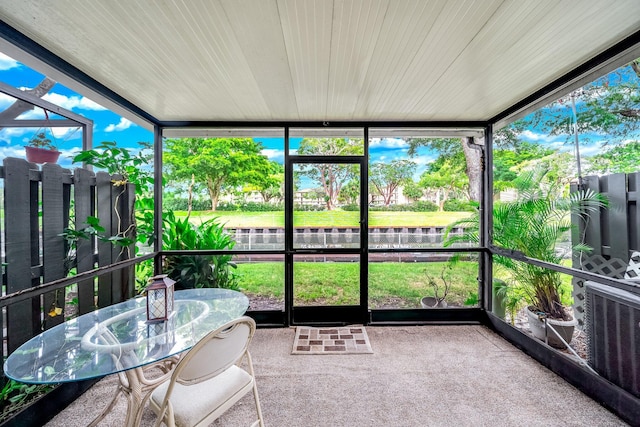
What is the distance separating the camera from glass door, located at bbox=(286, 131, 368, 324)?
10.5 ft

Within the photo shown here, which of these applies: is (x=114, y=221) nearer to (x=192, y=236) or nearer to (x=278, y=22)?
(x=192, y=236)

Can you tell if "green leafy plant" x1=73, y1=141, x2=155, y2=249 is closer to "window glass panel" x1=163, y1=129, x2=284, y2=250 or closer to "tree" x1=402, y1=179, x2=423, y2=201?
"window glass panel" x1=163, y1=129, x2=284, y2=250

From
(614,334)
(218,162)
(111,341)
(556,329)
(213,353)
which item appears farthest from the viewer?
(218,162)

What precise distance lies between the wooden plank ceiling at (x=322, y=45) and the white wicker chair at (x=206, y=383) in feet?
5.69

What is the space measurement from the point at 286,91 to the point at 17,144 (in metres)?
2.28

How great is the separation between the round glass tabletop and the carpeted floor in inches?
28.3

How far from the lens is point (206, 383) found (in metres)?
1.46

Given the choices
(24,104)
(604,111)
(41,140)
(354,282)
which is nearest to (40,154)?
(41,140)

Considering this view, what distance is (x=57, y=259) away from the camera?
193 centimetres

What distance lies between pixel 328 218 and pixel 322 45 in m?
1.95

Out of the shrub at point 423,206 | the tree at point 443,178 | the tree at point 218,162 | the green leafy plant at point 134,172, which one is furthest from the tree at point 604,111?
the green leafy plant at point 134,172

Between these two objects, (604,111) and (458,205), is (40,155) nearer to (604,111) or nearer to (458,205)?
(458,205)

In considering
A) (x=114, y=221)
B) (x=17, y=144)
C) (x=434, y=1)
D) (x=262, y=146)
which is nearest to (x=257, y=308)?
(x=114, y=221)

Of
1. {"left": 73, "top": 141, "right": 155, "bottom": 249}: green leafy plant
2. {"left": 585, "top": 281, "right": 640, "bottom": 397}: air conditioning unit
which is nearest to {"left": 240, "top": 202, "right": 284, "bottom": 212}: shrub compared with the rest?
{"left": 73, "top": 141, "right": 155, "bottom": 249}: green leafy plant
